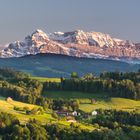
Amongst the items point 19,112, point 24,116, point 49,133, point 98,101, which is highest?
point 98,101

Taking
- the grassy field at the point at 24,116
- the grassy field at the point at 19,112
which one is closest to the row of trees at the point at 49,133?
the grassy field at the point at 24,116

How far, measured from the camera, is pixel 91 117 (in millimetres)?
156250

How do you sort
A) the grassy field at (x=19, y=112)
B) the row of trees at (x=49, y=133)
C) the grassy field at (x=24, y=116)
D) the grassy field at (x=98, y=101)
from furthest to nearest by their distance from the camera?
the grassy field at (x=98, y=101) < the grassy field at (x=19, y=112) < the grassy field at (x=24, y=116) < the row of trees at (x=49, y=133)

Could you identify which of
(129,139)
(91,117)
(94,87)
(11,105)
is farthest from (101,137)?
(94,87)

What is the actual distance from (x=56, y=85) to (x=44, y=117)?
51.1m

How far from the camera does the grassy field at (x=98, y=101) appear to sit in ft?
574

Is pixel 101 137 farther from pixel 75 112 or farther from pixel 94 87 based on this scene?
pixel 94 87

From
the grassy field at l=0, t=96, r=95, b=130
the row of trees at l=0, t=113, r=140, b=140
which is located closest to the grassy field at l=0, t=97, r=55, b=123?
the grassy field at l=0, t=96, r=95, b=130

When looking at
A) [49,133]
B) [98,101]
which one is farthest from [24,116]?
[98,101]

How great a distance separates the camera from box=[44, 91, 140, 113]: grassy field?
574 feet

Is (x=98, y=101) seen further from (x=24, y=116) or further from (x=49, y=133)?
(x=49, y=133)

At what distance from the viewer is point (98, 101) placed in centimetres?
18288

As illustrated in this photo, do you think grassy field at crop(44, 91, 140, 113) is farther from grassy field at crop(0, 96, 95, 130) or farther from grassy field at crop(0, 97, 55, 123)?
grassy field at crop(0, 97, 55, 123)

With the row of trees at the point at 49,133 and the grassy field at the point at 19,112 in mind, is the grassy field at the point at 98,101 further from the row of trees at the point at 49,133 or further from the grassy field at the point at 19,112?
the row of trees at the point at 49,133
